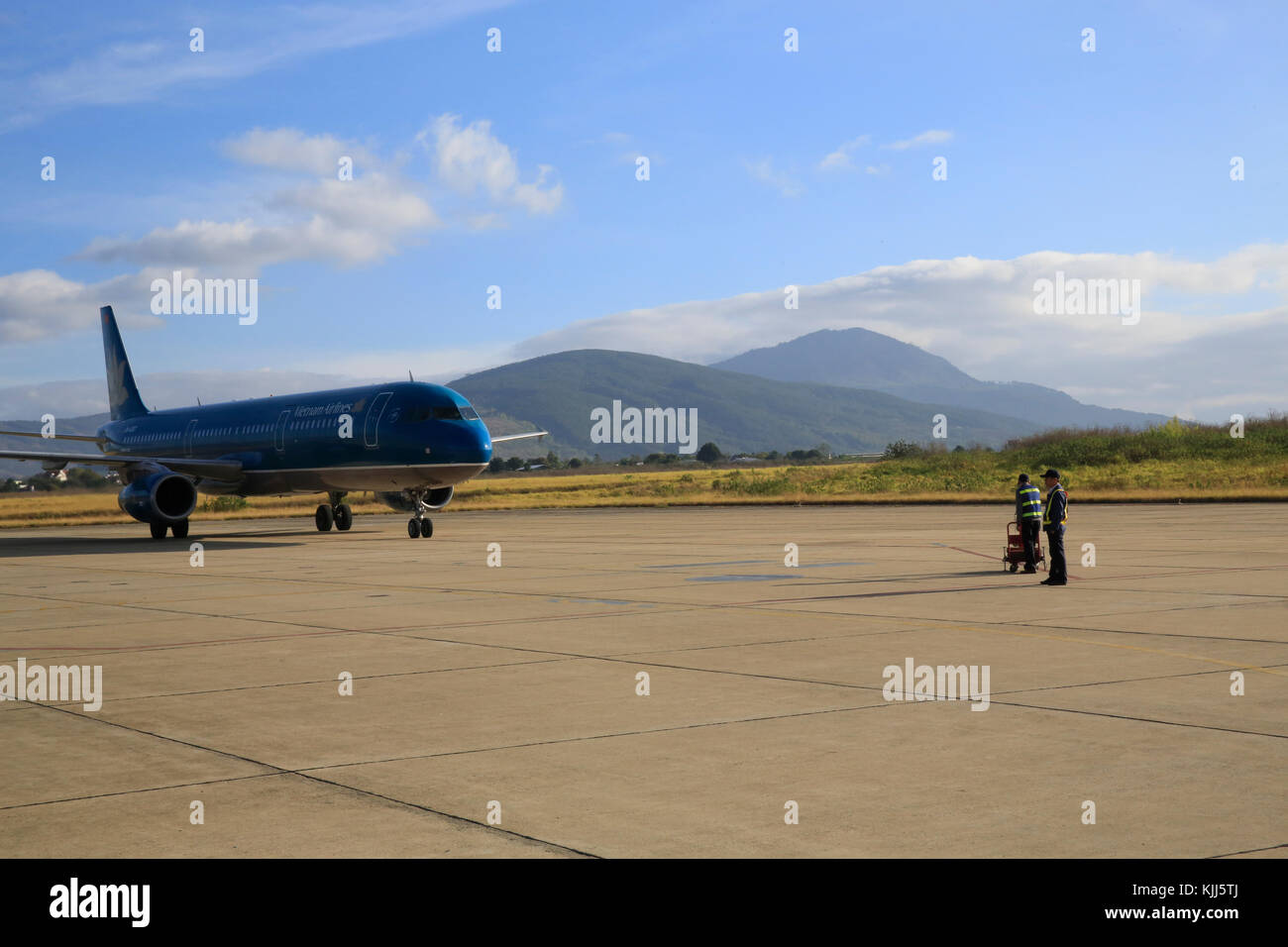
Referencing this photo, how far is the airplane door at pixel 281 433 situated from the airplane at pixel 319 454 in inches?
1.7

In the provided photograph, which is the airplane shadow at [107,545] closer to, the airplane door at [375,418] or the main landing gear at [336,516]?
the main landing gear at [336,516]

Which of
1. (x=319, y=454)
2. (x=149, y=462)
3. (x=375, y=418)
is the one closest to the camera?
(x=375, y=418)

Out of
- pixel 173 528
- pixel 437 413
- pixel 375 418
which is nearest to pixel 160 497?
pixel 173 528

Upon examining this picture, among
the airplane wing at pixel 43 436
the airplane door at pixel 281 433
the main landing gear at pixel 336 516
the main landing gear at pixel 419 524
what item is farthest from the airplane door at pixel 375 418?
the airplane wing at pixel 43 436

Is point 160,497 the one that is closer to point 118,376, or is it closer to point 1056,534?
point 118,376

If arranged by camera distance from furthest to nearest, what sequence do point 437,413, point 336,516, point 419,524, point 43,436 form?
point 336,516, point 43,436, point 419,524, point 437,413

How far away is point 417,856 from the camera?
19.0 feet

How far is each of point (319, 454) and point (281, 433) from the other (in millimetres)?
2161

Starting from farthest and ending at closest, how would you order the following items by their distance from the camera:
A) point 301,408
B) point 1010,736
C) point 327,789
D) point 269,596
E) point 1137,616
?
point 301,408 < point 269,596 < point 1137,616 < point 1010,736 < point 327,789

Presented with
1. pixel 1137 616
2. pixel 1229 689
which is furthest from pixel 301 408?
pixel 1229 689

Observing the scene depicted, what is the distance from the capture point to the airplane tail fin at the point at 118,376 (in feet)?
163

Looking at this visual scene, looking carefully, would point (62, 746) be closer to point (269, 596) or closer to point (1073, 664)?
point (1073, 664)

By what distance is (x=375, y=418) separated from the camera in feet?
116
